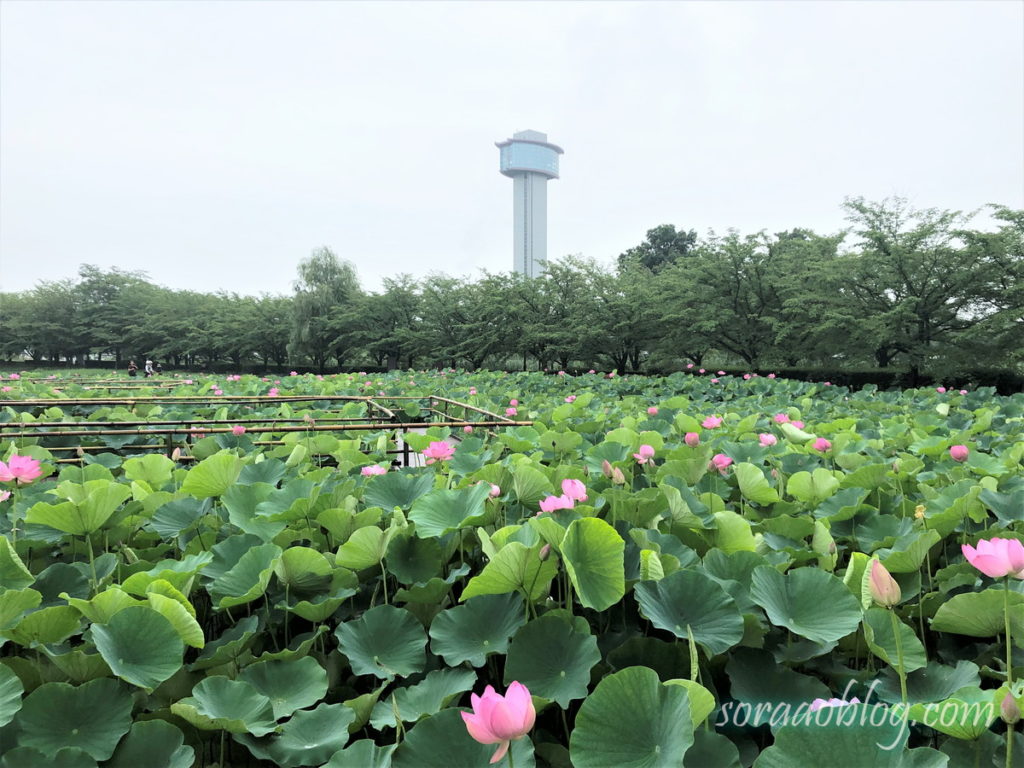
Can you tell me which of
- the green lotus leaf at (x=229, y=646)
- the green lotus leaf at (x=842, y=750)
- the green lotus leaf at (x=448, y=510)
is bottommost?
the green lotus leaf at (x=229, y=646)

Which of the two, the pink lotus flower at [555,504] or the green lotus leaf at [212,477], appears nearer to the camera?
the pink lotus flower at [555,504]

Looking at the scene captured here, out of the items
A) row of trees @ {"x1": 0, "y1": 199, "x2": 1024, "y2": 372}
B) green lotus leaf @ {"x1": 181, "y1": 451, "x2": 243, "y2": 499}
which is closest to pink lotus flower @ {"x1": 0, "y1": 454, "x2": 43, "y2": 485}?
green lotus leaf @ {"x1": 181, "y1": 451, "x2": 243, "y2": 499}

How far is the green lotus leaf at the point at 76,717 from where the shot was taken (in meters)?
0.74

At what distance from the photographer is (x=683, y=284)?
1605 cm

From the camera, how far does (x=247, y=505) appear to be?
1.40m

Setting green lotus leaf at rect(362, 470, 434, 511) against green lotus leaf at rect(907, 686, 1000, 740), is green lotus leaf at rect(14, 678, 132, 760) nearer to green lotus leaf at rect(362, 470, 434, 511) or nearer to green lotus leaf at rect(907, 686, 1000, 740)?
green lotus leaf at rect(362, 470, 434, 511)

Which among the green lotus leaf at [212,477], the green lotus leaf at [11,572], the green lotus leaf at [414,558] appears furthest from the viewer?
the green lotus leaf at [212,477]

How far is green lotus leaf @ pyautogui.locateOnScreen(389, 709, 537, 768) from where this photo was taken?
0.70 meters

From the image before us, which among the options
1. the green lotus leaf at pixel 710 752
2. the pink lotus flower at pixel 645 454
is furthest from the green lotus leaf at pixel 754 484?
the green lotus leaf at pixel 710 752

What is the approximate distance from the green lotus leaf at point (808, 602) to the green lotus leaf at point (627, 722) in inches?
11.9

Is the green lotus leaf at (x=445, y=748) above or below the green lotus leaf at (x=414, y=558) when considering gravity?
below

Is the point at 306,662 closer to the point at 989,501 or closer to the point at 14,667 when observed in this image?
the point at 14,667

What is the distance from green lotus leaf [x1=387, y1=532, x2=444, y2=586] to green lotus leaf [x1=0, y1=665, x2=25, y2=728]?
1.71 ft

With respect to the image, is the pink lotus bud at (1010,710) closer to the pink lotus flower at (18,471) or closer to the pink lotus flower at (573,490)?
the pink lotus flower at (573,490)
